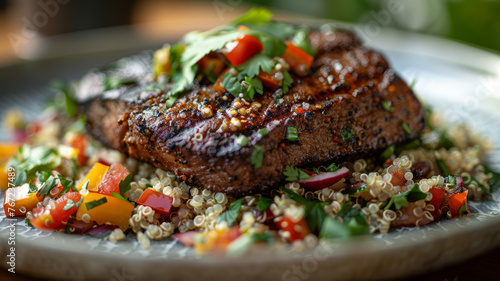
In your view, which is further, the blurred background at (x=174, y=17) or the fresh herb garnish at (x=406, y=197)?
the blurred background at (x=174, y=17)

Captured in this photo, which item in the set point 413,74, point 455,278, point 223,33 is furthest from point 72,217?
point 413,74

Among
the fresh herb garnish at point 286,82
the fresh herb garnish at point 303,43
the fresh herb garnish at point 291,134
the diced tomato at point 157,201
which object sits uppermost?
the fresh herb garnish at point 303,43

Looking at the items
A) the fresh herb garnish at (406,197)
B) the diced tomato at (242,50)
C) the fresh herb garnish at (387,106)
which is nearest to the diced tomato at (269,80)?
the diced tomato at (242,50)

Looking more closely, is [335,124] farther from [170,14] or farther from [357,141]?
[170,14]

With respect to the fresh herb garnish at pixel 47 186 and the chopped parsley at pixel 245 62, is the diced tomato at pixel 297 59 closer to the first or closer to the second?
the chopped parsley at pixel 245 62

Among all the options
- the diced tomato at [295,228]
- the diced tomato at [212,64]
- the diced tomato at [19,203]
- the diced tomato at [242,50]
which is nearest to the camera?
the diced tomato at [295,228]

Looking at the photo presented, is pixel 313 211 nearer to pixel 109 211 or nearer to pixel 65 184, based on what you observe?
pixel 109 211

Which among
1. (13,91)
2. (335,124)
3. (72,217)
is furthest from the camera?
(13,91)
